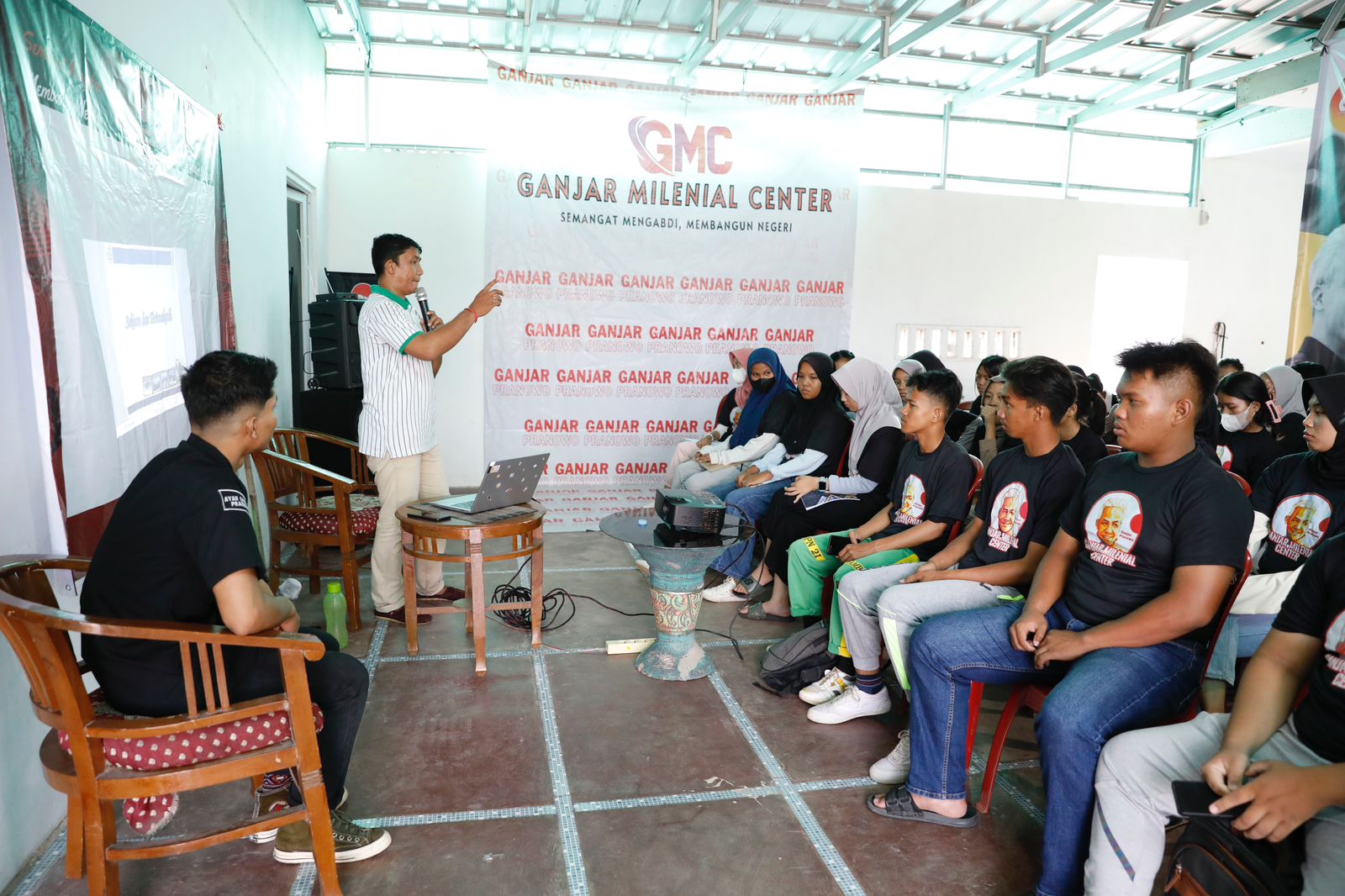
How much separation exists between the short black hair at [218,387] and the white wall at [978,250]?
421cm

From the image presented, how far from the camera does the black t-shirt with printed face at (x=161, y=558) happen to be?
1.57m

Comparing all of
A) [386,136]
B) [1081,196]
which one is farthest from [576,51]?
[1081,196]

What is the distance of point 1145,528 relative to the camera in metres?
1.85

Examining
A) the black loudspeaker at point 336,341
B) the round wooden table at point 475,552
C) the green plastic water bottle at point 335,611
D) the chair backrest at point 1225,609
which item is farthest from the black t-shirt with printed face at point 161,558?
the black loudspeaker at point 336,341

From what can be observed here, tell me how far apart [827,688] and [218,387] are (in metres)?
2.06

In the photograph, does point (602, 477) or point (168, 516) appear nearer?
point (168, 516)

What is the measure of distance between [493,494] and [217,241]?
153 centimetres

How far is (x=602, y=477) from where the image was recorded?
5.40m

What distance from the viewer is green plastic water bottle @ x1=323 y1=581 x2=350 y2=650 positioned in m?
3.03

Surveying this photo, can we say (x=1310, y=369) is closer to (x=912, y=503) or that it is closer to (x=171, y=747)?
(x=912, y=503)

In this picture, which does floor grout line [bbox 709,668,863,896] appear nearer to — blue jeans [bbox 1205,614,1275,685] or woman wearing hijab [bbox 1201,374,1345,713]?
blue jeans [bbox 1205,614,1275,685]

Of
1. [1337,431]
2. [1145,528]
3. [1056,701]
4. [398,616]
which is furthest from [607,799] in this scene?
[1337,431]

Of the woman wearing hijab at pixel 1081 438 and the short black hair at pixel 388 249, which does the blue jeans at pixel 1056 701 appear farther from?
the short black hair at pixel 388 249

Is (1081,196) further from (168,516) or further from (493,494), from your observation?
(168,516)
